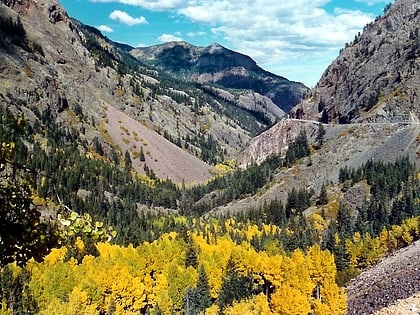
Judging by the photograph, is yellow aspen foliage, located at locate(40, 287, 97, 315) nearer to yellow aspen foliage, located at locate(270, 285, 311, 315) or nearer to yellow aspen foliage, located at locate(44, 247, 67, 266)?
yellow aspen foliage, located at locate(44, 247, 67, 266)

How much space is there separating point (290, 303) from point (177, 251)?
3219cm

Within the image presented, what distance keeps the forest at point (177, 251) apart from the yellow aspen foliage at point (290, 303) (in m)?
0.17

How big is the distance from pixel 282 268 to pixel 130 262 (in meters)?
27.9

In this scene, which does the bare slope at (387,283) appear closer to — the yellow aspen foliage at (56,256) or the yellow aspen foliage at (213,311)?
the yellow aspen foliage at (213,311)

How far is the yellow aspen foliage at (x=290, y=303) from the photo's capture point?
241 feet

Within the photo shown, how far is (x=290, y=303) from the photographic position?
73.8 meters

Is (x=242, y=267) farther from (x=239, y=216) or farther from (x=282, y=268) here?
(x=239, y=216)

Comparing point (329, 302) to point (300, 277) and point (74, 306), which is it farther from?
point (74, 306)

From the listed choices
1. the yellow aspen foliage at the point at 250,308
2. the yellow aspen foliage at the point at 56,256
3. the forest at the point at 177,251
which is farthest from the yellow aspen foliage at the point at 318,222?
the yellow aspen foliage at the point at 56,256

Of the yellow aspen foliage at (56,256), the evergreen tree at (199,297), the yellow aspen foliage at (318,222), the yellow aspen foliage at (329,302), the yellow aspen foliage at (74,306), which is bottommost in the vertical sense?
the yellow aspen foliage at (318,222)

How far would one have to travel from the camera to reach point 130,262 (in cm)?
8788

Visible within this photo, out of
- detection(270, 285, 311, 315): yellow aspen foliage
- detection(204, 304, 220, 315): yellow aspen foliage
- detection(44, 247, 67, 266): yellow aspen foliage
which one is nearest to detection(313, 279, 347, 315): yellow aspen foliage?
detection(270, 285, 311, 315): yellow aspen foliage

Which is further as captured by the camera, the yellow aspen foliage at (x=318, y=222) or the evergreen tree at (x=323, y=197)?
the evergreen tree at (x=323, y=197)

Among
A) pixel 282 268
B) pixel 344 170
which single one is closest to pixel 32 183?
pixel 282 268
